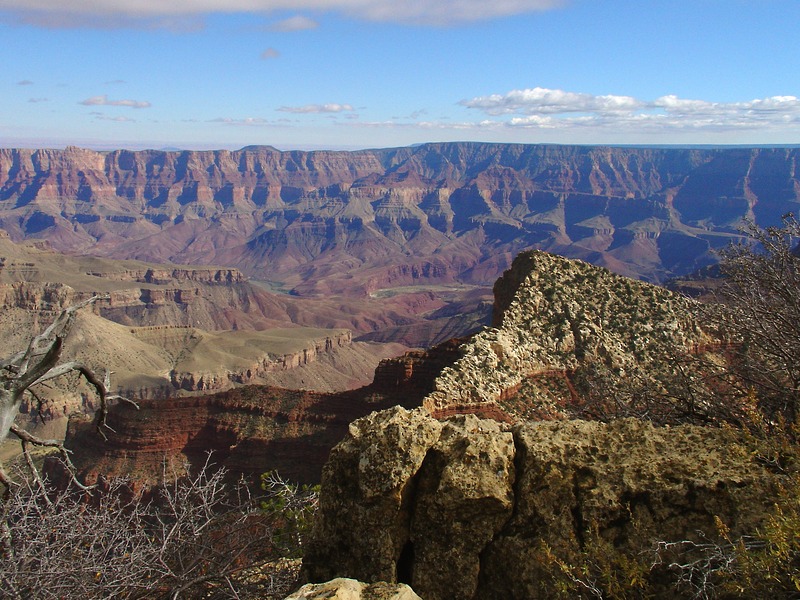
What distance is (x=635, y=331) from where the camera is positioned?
27875 mm

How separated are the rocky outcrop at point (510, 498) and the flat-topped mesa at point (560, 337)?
17327 millimetres

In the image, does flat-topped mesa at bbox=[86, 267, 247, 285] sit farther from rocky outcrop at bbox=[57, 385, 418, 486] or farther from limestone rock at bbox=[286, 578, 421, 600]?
limestone rock at bbox=[286, 578, 421, 600]

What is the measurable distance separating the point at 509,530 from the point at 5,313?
341 ft

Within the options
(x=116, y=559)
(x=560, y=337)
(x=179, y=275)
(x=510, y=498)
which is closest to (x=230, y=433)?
(x=560, y=337)

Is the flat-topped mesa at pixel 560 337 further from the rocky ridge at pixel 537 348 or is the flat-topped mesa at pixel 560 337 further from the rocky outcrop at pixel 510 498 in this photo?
the rocky outcrop at pixel 510 498

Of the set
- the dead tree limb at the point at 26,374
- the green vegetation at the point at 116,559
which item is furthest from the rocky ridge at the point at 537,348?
the dead tree limb at the point at 26,374

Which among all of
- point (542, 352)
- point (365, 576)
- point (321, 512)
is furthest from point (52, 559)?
point (542, 352)

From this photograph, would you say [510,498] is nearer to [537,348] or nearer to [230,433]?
[537,348]

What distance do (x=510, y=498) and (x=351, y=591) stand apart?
2.28 m

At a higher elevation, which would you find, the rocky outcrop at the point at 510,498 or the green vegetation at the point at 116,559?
the rocky outcrop at the point at 510,498

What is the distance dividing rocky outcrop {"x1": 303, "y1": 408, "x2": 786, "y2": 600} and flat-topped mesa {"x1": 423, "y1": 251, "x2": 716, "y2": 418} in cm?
1733

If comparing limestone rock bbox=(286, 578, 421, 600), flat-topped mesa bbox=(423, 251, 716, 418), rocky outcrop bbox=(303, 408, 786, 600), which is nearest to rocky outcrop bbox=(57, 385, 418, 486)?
flat-topped mesa bbox=(423, 251, 716, 418)

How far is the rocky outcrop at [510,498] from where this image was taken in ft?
22.4

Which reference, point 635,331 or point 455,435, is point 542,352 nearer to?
point 635,331
